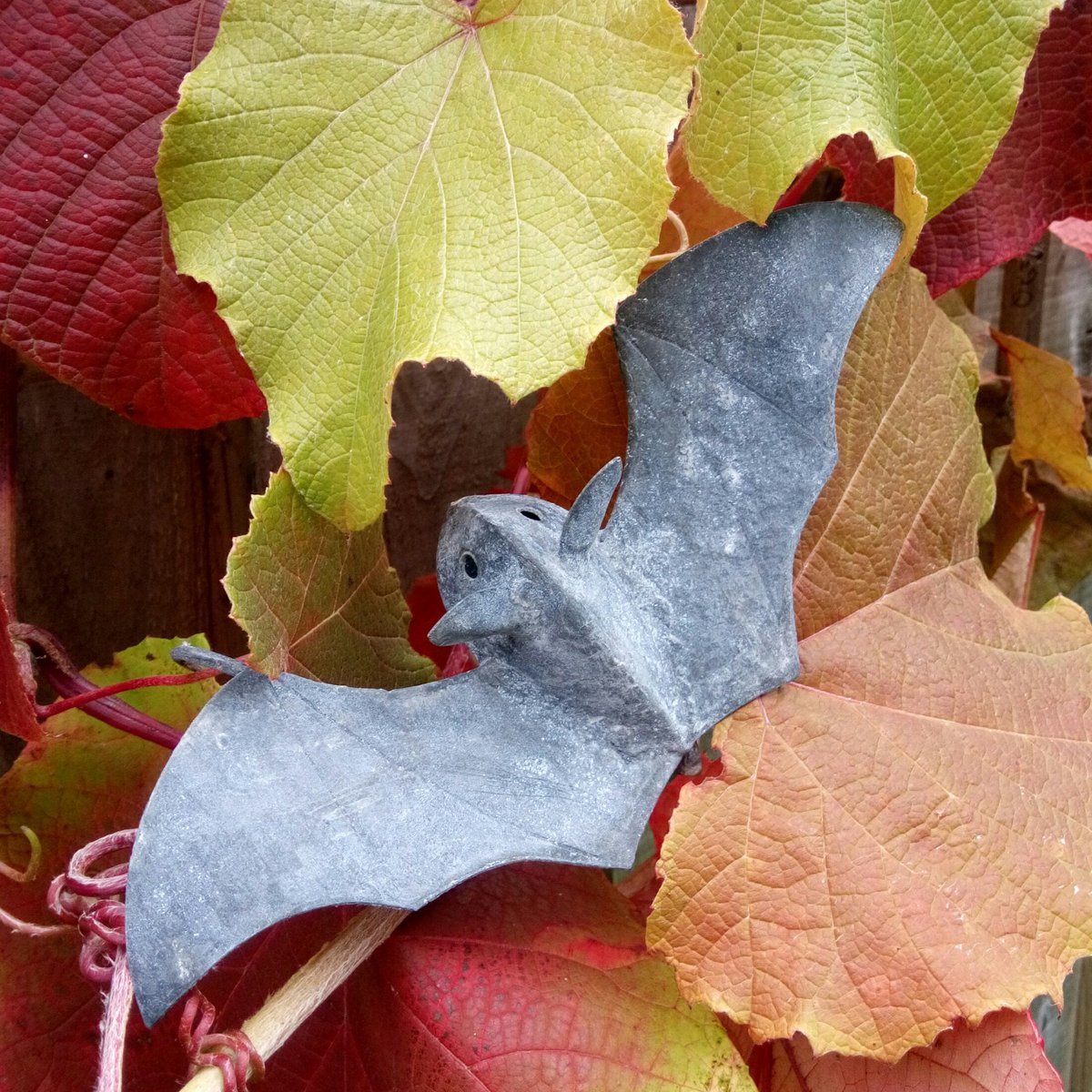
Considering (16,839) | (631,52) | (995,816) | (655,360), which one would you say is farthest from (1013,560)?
(16,839)

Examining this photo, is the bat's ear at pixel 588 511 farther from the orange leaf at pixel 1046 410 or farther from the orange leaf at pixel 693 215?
the orange leaf at pixel 1046 410

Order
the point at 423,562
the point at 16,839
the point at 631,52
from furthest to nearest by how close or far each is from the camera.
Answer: the point at 423,562, the point at 16,839, the point at 631,52

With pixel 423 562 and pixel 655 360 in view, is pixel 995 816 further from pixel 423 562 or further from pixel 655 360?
pixel 423 562

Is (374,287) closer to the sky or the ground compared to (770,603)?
closer to the sky

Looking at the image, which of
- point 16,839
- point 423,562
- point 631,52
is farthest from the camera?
point 423,562

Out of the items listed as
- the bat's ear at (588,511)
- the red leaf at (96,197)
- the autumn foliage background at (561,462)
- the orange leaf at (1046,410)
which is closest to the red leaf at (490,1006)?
the autumn foliage background at (561,462)
